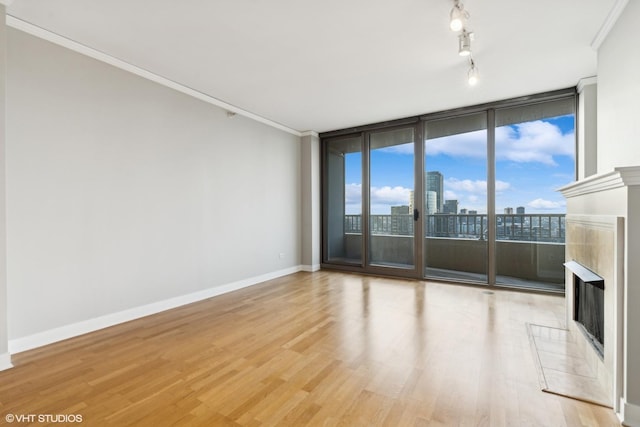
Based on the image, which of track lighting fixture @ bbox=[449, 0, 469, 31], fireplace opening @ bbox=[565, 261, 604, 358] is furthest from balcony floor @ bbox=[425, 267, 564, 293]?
track lighting fixture @ bbox=[449, 0, 469, 31]

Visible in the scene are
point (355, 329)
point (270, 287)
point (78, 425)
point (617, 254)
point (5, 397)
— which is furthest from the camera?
point (270, 287)

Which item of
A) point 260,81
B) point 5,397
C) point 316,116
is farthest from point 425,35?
point 5,397

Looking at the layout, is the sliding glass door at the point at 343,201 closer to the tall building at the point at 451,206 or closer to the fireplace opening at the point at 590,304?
the tall building at the point at 451,206

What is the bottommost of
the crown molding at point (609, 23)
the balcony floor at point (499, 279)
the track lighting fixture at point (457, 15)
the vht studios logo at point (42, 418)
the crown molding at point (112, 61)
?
the vht studios logo at point (42, 418)

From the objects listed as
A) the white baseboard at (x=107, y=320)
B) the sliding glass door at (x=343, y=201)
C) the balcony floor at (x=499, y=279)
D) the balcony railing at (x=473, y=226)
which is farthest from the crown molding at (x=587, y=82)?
the white baseboard at (x=107, y=320)

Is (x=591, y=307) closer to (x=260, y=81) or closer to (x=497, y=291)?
(x=497, y=291)

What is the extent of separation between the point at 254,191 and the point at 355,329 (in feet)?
9.41

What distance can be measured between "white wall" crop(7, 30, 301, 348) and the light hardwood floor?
0.48 m

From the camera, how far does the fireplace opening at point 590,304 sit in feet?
6.90

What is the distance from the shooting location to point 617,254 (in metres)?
1.74

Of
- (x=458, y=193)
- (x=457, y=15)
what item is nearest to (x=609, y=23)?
(x=457, y=15)

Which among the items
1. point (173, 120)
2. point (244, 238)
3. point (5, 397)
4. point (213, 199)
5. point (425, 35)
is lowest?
point (5, 397)

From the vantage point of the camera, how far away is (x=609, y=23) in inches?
97.5

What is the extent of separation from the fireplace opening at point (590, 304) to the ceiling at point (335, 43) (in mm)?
2123
